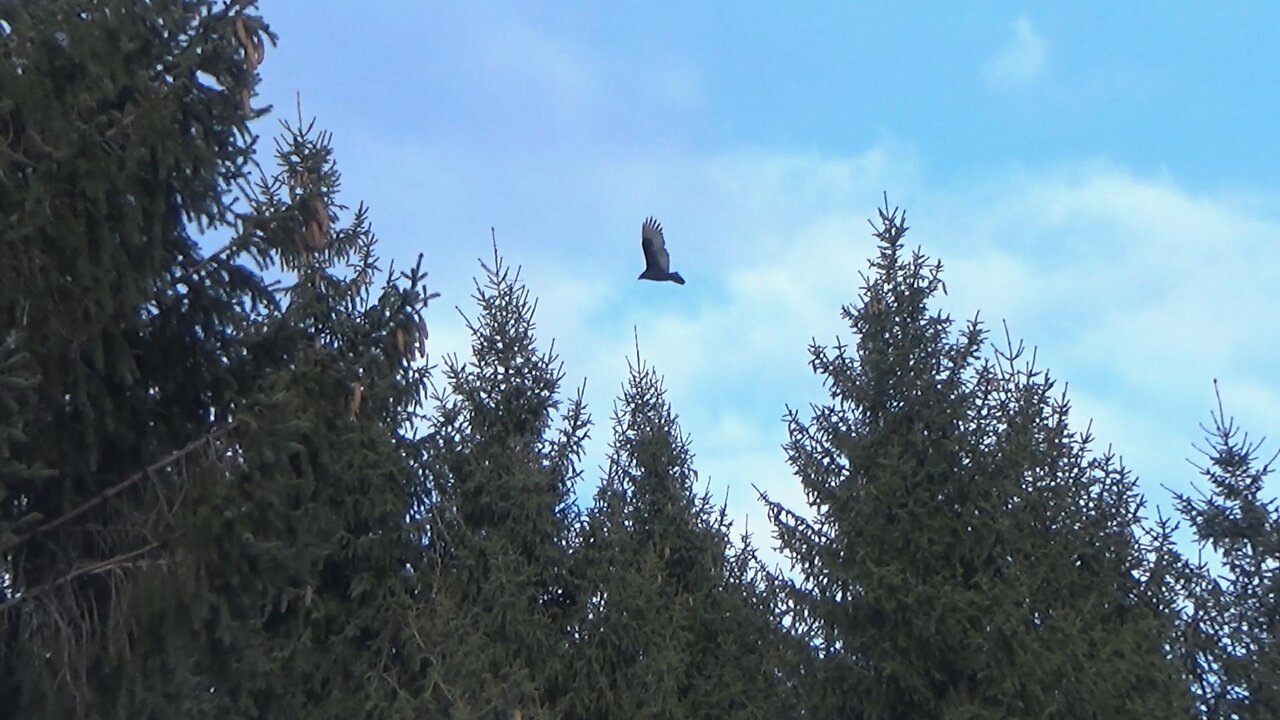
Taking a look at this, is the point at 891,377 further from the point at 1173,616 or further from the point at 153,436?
the point at 153,436

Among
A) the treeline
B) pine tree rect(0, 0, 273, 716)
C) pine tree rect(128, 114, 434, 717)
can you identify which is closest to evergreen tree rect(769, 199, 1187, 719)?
the treeline

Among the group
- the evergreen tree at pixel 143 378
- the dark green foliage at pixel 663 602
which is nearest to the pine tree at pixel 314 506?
the evergreen tree at pixel 143 378

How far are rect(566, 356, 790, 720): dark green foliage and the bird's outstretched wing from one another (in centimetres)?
306

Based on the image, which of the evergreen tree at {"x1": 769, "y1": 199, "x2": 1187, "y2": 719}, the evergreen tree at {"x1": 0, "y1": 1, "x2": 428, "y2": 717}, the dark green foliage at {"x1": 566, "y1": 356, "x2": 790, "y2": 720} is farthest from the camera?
the dark green foliage at {"x1": 566, "y1": 356, "x2": 790, "y2": 720}

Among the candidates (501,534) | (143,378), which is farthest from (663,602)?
(143,378)

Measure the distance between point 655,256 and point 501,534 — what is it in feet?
10.7

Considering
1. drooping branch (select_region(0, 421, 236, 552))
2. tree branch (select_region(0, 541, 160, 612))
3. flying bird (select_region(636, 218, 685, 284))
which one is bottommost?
tree branch (select_region(0, 541, 160, 612))

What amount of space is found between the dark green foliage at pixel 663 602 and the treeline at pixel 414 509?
0.05 metres

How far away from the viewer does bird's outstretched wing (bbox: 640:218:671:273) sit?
17266mm

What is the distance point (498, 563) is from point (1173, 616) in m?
7.02

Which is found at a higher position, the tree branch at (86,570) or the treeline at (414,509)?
the treeline at (414,509)

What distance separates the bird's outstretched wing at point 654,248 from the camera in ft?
56.6

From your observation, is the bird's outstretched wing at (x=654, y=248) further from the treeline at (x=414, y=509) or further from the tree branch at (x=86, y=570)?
the tree branch at (x=86, y=570)

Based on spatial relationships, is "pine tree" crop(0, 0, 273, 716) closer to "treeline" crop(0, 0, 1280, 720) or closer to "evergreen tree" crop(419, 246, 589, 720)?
"treeline" crop(0, 0, 1280, 720)
